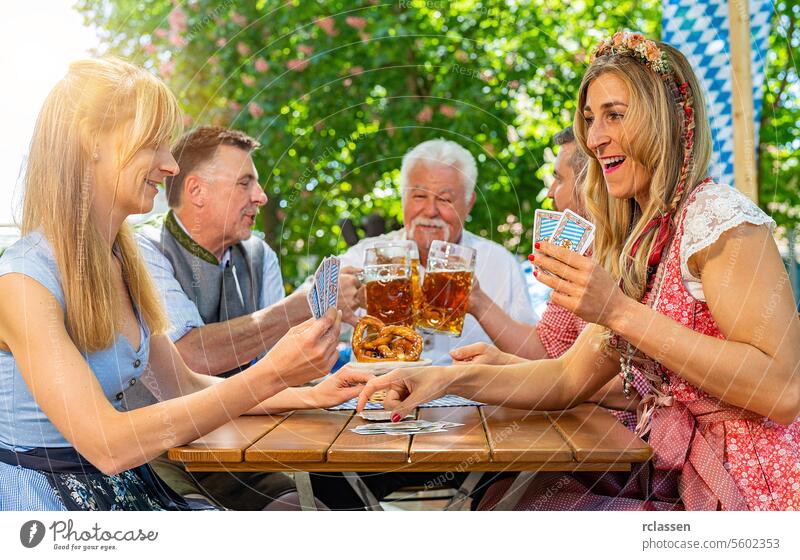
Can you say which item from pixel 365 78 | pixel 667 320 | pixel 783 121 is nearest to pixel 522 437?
pixel 667 320

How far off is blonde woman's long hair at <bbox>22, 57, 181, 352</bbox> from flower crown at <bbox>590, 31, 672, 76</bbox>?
43.3 inches

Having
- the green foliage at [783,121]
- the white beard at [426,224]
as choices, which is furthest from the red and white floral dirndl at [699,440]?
the green foliage at [783,121]

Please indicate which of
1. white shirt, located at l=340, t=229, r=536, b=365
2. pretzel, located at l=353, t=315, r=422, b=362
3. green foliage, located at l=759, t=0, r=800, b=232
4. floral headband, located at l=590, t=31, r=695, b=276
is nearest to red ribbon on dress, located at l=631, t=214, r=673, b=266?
floral headband, located at l=590, t=31, r=695, b=276

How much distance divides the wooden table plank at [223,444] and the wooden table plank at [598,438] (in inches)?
25.7

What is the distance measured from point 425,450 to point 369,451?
0.11 metres

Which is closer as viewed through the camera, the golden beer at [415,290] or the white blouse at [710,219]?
the white blouse at [710,219]

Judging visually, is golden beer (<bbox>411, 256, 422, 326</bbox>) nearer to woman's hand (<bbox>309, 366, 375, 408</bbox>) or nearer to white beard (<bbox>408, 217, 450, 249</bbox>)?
woman's hand (<bbox>309, 366, 375, 408</bbox>)

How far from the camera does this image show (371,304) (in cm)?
244

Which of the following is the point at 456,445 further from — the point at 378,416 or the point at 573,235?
the point at 573,235

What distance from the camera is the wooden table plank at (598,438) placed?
5.07ft

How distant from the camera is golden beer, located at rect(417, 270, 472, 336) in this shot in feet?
7.88

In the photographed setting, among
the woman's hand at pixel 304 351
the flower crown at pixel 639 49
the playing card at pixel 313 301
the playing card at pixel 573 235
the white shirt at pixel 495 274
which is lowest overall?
the white shirt at pixel 495 274

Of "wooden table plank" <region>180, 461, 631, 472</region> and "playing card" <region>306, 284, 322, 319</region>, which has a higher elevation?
"playing card" <region>306, 284, 322, 319</region>

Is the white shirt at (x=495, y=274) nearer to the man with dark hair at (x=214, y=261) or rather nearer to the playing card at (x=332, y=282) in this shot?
the man with dark hair at (x=214, y=261)
